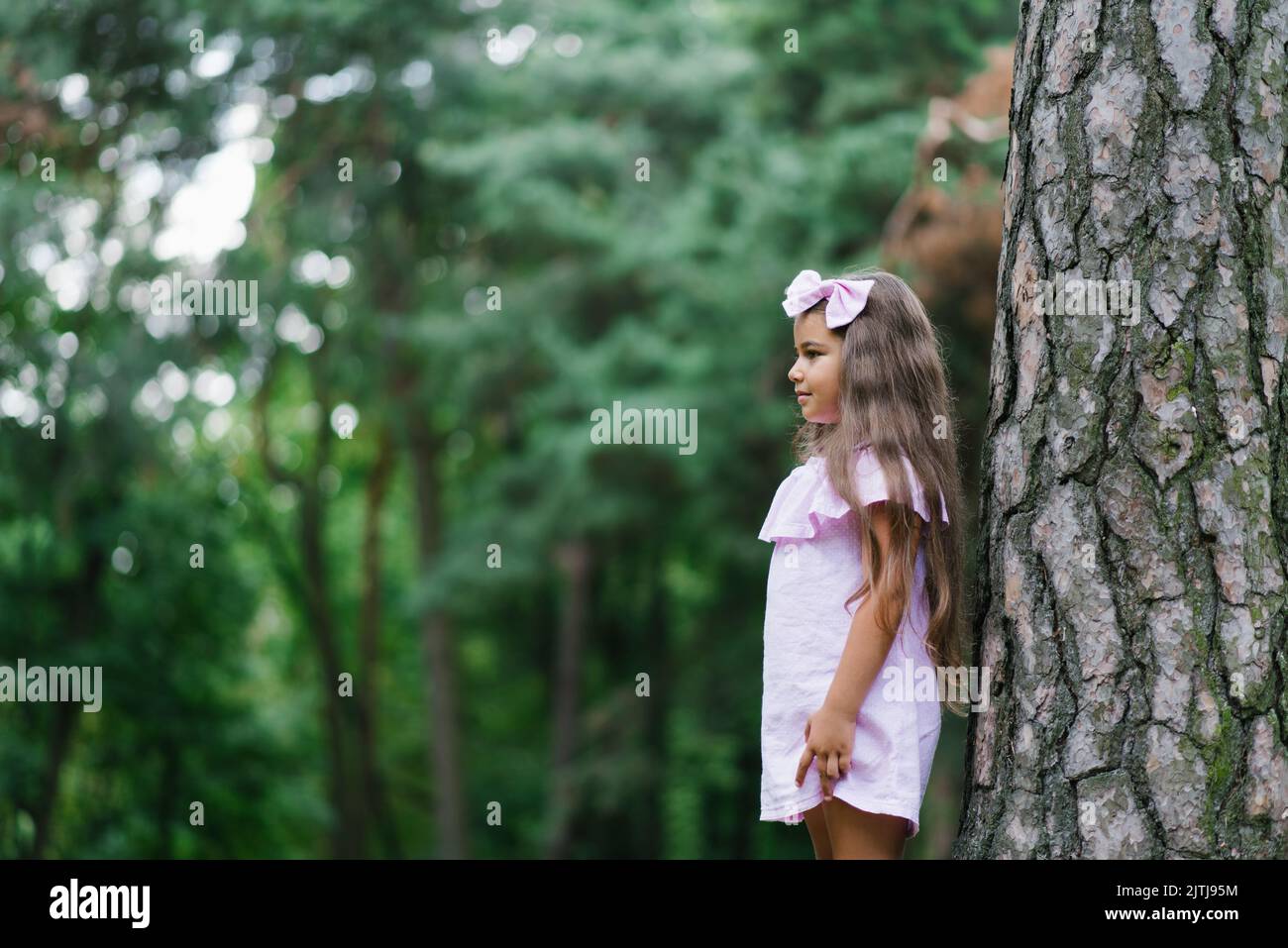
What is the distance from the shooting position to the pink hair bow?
2770 mm

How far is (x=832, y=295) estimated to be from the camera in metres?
2.79

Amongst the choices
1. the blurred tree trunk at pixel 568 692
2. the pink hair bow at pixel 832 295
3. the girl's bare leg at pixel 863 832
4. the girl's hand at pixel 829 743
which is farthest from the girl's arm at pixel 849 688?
the blurred tree trunk at pixel 568 692

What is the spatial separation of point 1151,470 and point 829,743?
807 mm

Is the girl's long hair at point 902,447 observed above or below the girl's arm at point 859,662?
above

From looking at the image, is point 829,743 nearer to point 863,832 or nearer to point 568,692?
point 863,832

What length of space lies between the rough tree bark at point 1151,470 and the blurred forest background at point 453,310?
560 centimetres

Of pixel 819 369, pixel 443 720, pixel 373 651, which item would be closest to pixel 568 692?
pixel 443 720

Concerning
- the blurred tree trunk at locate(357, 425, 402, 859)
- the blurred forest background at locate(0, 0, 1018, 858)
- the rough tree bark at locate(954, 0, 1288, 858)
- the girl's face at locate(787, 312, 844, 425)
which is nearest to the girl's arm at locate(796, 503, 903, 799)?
the rough tree bark at locate(954, 0, 1288, 858)

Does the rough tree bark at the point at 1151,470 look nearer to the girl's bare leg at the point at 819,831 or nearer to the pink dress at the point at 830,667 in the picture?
the pink dress at the point at 830,667

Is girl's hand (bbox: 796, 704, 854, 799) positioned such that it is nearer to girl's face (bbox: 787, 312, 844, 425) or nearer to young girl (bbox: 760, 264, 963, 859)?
young girl (bbox: 760, 264, 963, 859)

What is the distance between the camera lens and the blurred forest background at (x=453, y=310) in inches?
399
